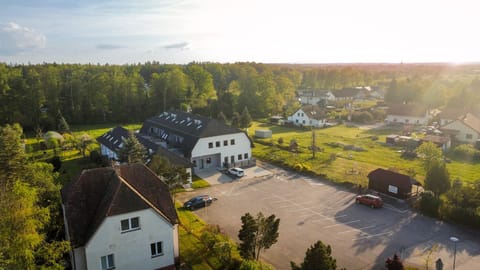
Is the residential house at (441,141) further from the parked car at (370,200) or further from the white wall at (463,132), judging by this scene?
the parked car at (370,200)

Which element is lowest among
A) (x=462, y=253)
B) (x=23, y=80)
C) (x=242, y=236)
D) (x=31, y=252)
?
(x=462, y=253)

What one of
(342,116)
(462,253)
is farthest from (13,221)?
(342,116)

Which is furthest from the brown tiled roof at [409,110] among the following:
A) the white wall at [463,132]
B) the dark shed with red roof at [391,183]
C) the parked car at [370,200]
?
the parked car at [370,200]

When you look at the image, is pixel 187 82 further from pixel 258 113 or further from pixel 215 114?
pixel 258 113

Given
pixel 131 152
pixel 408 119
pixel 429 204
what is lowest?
pixel 429 204

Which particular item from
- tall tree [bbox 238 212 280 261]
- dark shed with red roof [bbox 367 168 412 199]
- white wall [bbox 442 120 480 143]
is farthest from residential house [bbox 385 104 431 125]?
tall tree [bbox 238 212 280 261]

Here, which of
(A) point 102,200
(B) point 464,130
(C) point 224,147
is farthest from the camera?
(B) point 464,130

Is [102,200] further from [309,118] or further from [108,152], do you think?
[309,118]

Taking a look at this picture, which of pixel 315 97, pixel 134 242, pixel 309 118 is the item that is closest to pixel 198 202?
pixel 134 242
